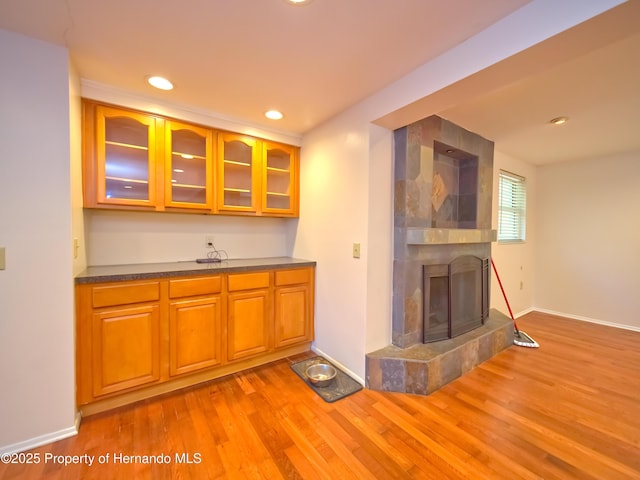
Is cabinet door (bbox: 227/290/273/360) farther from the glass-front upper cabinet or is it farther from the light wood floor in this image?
the glass-front upper cabinet

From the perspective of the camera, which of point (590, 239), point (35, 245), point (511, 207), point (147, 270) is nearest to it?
point (35, 245)

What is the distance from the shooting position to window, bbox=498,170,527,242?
3686 mm

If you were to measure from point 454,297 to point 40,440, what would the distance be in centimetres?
316

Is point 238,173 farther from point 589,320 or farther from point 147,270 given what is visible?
point 589,320

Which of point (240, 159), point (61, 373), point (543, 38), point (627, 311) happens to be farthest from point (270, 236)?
point (627, 311)

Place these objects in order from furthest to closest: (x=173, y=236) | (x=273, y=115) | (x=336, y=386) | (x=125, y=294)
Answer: (x=173, y=236) < (x=273, y=115) < (x=336, y=386) < (x=125, y=294)

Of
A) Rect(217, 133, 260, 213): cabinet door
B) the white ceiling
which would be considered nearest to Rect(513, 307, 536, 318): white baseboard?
the white ceiling

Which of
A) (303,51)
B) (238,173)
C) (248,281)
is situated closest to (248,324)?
(248,281)

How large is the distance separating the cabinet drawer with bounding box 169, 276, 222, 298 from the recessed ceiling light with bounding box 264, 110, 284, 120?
1509mm

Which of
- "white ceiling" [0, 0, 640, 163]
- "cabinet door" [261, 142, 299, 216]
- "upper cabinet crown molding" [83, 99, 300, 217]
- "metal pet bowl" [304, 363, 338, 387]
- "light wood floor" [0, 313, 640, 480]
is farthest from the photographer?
"cabinet door" [261, 142, 299, 216]

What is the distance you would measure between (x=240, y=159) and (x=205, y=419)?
2.17 m

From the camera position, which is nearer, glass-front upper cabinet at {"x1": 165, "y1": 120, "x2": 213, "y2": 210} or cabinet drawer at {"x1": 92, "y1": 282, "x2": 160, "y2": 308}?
cabinet drawer at {"x1": 92, "y1": 282, "x2": 160, "y2": 308}

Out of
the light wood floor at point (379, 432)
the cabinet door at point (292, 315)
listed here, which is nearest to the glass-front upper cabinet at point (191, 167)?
the cabinet door at point (292, 315)

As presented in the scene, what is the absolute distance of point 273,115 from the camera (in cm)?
242
